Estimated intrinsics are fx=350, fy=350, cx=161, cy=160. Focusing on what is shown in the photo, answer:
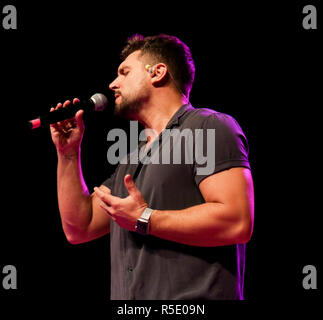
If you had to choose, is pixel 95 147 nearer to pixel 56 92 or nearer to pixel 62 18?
pixel 56 92

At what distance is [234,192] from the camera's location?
1.14 metres

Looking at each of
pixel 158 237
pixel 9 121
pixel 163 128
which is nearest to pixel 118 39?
pixel 9 121

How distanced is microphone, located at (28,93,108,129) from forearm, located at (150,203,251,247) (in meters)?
0.65

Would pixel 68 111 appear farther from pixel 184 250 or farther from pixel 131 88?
Answer: pixel 184 250

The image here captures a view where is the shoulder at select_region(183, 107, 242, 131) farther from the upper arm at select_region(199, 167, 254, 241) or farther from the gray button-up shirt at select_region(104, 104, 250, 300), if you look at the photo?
the upper arm at select_region(199, 167, 254, 241)

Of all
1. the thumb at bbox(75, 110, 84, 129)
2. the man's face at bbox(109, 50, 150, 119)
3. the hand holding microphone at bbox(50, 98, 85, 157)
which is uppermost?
the man's face at bbox(109, 50, 150, 119)

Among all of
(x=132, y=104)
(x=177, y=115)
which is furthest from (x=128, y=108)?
(x=177, y=115)

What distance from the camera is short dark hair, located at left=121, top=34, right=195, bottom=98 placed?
174 cm

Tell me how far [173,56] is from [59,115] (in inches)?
25.5

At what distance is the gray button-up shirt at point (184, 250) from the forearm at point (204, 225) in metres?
0.10

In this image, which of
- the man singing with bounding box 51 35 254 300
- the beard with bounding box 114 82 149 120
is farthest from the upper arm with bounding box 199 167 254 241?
the beard with bounding box 114 82 149 120

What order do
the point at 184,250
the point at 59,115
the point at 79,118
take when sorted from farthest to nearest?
the point at 79,118 → the point at 59,115 → the point at 184,250

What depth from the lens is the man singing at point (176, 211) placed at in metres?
1.16

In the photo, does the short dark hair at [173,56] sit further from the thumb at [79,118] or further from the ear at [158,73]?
the thumb at [79,118]
